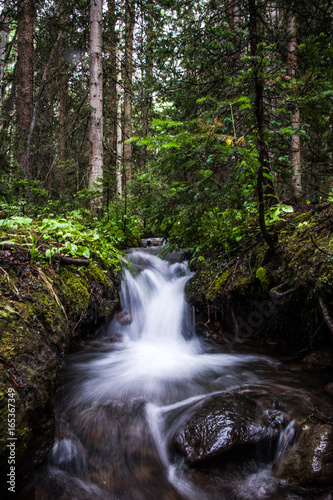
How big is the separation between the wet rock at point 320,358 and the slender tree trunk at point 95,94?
6.31 meters

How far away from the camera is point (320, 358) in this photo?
11.7 feet

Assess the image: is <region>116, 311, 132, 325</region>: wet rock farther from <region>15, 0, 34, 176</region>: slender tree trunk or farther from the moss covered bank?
<region>15, 0, 34, 176</region>: slender tree trunk

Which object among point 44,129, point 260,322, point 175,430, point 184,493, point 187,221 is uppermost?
point 44,129

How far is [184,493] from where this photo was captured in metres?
2.17

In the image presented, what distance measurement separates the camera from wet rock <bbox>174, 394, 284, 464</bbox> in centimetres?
232

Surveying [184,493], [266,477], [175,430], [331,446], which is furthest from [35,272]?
[331,446]

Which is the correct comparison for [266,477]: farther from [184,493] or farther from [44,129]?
[44,129]

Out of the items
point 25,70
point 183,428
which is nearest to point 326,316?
point 183,428

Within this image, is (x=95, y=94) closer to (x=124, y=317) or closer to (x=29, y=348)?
(x=124, y=317)

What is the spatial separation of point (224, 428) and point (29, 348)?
186 cm

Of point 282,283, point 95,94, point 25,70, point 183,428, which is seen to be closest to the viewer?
point 183,428

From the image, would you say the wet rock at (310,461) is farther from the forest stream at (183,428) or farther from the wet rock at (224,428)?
the wet rock at (224,428)

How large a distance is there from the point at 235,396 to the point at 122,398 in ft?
4.48

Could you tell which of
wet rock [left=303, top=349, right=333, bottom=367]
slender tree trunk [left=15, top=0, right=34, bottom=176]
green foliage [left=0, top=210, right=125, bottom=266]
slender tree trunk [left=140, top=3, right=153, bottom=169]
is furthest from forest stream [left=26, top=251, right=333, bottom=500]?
slender tree trunk [left=15, top=0, right=34, bottom=176]
